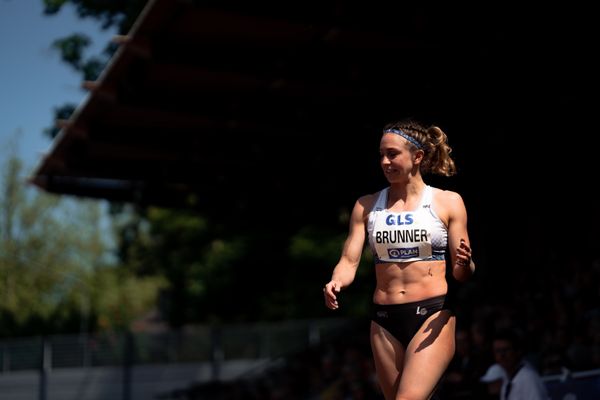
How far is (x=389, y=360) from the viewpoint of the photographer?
5883mm

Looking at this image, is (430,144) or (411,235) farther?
(430,144)

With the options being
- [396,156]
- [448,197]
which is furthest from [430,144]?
[448,197]

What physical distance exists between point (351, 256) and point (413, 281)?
1.34ft

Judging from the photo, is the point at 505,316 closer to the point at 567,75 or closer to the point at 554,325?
the point at 554,325

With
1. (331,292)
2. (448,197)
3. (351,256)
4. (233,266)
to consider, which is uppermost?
(233,266)

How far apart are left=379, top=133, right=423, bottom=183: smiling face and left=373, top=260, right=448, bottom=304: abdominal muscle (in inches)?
20.3

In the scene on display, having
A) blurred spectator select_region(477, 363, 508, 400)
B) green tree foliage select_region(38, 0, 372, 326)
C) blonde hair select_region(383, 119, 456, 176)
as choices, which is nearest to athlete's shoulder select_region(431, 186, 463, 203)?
blonde hair select_region(383, 119, 456, 176)

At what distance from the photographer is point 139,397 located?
25922 mm

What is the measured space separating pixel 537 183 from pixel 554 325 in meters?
5.61

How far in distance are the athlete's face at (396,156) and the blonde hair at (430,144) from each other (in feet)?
0.16

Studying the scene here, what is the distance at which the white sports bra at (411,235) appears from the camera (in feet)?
19.2

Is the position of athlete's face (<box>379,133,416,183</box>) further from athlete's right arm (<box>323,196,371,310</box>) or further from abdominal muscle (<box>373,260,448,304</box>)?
abdominal muscle (<box>373,260,448,304</box>)

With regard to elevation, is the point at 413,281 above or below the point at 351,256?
below

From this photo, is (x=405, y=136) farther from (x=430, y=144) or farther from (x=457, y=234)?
(x=457, y=234)
